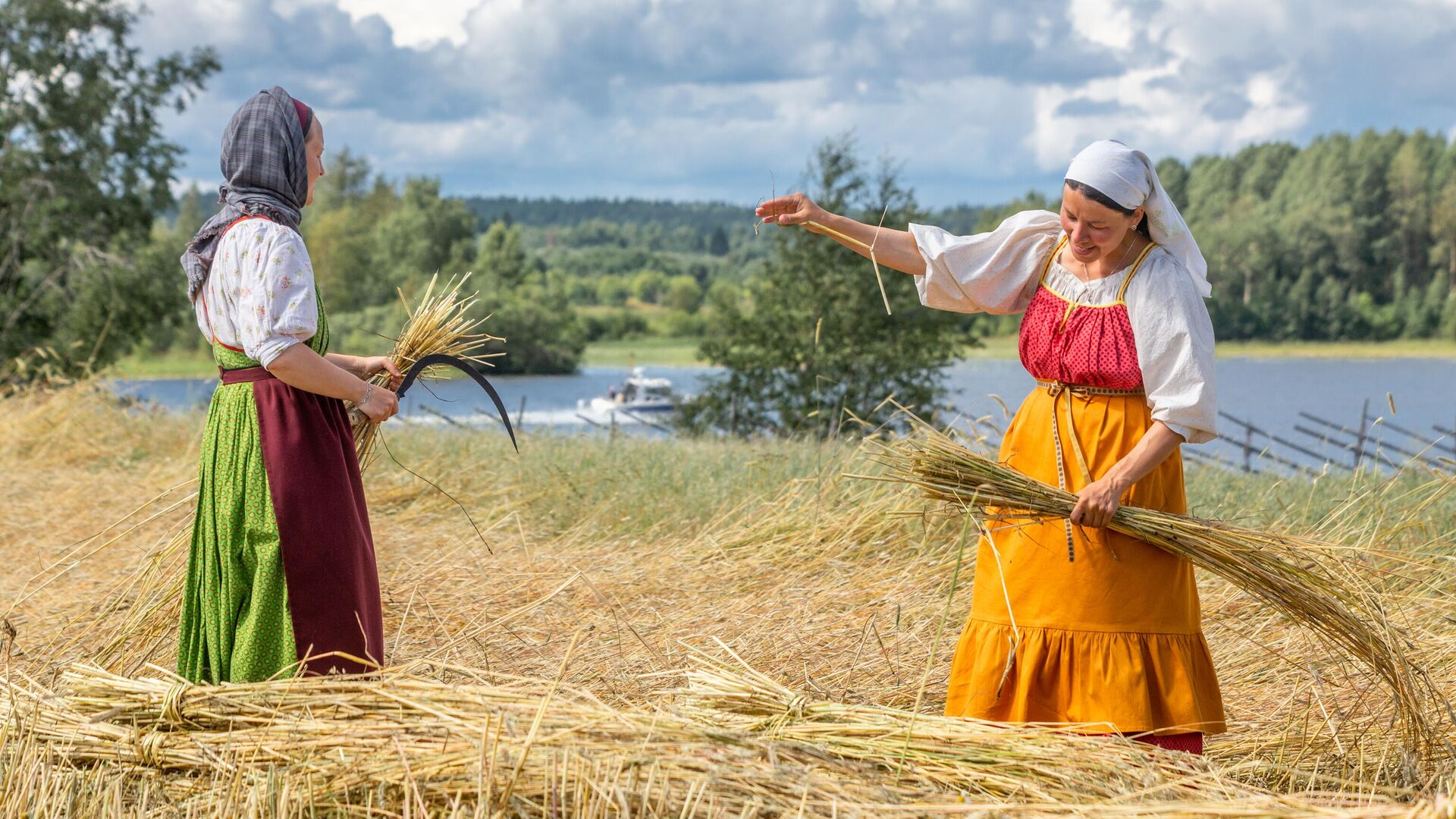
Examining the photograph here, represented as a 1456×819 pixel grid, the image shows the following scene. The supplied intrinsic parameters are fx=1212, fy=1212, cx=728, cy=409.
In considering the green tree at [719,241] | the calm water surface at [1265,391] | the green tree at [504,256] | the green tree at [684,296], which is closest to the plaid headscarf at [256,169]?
the calm water surface at [1265,391]

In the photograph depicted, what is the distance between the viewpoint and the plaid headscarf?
8.39ft

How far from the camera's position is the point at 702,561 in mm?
5031

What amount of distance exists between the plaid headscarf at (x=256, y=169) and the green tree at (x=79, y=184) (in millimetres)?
15773

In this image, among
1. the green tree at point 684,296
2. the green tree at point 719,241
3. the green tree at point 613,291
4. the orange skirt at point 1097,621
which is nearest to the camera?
the orange skirt at point 1097,621

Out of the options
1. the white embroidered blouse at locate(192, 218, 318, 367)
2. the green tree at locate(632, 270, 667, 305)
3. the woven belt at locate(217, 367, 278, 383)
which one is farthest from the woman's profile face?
the green tree at locate(632, 270, 667, 305)

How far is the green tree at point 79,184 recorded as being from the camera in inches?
680

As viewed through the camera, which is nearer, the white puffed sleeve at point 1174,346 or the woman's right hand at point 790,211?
the white puffed sleeve at point 1174,346

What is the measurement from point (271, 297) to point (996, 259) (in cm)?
155

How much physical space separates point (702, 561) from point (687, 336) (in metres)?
54.3

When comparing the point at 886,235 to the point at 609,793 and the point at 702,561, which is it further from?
the point at 702,561

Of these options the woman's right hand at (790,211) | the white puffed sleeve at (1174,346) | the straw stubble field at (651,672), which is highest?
the woman's right hand at (790,211)

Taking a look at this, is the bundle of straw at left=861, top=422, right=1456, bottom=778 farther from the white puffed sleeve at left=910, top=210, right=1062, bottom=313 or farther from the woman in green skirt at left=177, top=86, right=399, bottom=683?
the woman in green skirt at left=177, top=86, right=399, bottom=683

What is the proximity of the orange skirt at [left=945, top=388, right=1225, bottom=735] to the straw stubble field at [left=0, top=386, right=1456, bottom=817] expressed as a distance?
20cm

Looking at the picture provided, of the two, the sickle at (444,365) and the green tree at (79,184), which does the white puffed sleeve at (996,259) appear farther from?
the green tree at (79,184)
